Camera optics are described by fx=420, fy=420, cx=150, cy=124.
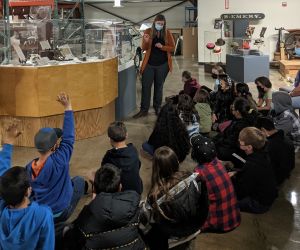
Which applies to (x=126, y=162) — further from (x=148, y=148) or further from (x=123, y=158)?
(x=148, y=148)

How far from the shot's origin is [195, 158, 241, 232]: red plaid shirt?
295 cm

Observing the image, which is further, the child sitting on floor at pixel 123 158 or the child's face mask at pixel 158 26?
the child's face mask at pixel 158 26

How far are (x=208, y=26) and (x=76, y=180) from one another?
444 inches

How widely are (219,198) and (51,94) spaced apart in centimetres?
279

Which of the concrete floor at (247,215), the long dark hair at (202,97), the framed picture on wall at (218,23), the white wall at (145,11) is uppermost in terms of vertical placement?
the white wall at (145,11)

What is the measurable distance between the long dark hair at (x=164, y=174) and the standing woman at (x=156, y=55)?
12.7 feet

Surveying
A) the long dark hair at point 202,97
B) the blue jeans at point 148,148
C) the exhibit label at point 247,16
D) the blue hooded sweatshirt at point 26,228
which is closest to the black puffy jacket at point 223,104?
the long dark hair at point 202,97

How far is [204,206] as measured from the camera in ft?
8.66

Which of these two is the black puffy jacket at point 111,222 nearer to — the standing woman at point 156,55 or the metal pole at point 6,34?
the metal pole at point 6,34

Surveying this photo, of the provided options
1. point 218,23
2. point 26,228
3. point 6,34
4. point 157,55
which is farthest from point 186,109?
point 218,23

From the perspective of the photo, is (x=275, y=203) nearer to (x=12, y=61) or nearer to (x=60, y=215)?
(x=60, y=215)

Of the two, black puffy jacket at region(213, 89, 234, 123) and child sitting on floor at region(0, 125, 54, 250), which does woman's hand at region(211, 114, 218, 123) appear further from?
child sitting on floor at region(0, 125, 54, 250)

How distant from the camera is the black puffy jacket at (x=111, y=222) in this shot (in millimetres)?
2264

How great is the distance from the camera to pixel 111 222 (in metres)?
2.28
